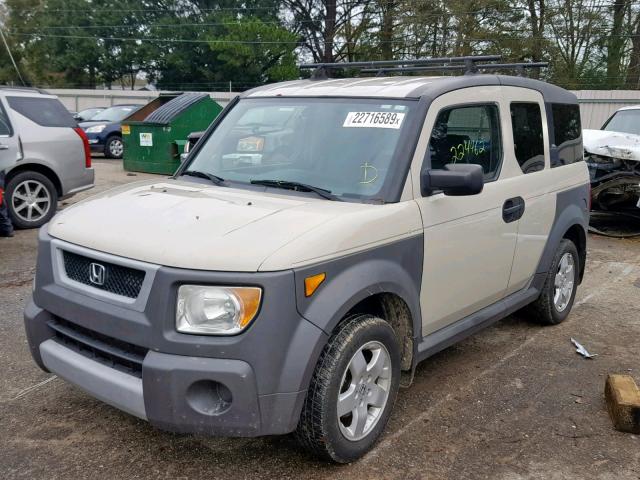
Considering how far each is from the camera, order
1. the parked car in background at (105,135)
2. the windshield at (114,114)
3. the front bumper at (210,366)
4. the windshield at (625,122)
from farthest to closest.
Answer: the windshield at (114,114) → the parked car in background at (105,135) → the windshield at (625,122) → the front bumper at (210,366)

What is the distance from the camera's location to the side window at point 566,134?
485 cm

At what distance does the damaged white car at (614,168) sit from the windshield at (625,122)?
108mm

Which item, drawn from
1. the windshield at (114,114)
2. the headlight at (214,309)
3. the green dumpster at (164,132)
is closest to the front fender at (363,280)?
the headlight at (214,309)

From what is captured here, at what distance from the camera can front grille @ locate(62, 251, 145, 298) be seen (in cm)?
275

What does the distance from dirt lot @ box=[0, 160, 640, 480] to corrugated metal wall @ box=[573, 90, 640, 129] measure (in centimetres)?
1618

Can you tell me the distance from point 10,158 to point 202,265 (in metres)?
6.35

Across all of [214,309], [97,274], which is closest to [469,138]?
[214,309]

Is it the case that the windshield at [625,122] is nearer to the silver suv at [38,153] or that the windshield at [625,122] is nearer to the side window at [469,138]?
the side window at [469,138]

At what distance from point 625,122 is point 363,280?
855 centimetres

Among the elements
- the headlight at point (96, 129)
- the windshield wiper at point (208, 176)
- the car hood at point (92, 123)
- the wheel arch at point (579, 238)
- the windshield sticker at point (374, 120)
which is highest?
the windshield sticker at point (374, 120)

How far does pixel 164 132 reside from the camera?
44.8ft

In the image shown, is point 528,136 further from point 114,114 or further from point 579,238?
point 114,114

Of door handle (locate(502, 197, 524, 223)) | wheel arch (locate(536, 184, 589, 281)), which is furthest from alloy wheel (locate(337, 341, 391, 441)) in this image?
wheel arch (locate(536, 184, 589, 281))

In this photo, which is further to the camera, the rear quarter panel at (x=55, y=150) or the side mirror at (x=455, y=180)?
the rear quarter panel at (x=55, y=150)
